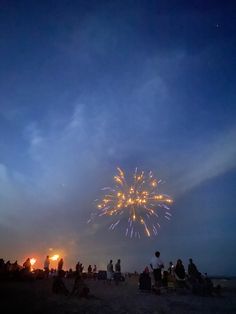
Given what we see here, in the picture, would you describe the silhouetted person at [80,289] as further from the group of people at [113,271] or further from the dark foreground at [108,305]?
the group of people at [113,271]

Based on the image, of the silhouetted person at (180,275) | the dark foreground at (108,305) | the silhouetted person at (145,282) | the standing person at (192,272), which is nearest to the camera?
the dark foreground at (108,305)

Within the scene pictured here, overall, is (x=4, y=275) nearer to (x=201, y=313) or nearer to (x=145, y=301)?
(x=145, y=301)

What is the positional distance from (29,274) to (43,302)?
11.7 m

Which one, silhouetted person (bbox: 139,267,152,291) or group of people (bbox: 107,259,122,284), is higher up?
group of people (bbox: 107,259,122,284)

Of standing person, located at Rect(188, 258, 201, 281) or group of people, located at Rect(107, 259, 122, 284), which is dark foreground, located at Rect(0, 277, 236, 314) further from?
group of people, located at Rect(107, 259, 122, 284)

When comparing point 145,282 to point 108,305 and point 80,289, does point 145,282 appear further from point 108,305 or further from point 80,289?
point 108,305

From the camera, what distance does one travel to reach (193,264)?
19.6 meters

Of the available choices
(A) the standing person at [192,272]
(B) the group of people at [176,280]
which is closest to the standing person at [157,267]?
(B) the group of people at [176,280]

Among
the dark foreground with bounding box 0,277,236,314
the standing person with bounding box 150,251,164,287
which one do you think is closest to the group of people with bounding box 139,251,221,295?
the standing person with bounding box 150,251,164,287

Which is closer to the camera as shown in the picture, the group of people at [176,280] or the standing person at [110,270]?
the group of people at [176,280]

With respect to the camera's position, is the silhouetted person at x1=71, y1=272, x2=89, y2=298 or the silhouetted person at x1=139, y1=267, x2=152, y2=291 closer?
the silhouetted person at x1=71, y1=272, x2=89, y2=298

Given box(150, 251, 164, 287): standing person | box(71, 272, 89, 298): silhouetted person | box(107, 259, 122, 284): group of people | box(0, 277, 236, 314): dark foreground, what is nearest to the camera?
box(0, 277, 236, 314): dark foreground

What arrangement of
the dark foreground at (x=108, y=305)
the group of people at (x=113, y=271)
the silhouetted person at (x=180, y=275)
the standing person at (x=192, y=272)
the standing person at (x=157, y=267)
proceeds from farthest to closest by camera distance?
the group of people at (x=113, y=271), the standing person at (x=192, y=272), the silhouetted person at (x=180, y=275), the standing person at (x=157, y=267), the dark foreground at (x=108, y=305)

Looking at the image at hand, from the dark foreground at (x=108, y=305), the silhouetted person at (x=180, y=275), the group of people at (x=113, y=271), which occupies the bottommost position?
the dark foreground at (x=108, y=305)
